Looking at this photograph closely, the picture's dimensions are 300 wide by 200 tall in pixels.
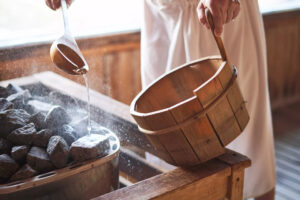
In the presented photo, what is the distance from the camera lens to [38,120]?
1249 millimetres

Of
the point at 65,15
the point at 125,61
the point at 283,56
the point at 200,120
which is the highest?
the point at 65,15

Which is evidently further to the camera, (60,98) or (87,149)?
(60,98)

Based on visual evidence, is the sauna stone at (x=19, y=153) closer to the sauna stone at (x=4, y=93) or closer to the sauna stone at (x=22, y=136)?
the sauna stone at (x=22, y=136)

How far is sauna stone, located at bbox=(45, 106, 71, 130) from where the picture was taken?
4.10 ft

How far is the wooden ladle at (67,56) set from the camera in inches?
49.2

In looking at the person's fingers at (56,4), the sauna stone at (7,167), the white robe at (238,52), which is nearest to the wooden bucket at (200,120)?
the sauna stone at (7,167)

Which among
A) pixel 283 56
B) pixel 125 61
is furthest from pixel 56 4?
pixel 283 56

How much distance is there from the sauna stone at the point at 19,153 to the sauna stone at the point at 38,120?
127 millimetres

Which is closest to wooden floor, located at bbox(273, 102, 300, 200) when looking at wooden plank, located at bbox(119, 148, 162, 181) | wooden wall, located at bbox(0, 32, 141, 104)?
wooden wall, located at bbox(0, 32, 141, 104)

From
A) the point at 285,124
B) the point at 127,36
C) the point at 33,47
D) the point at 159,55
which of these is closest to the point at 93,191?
the point at 159,55

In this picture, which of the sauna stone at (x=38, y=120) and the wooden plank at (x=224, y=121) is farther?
the sauna stone at (x=38, y=120)

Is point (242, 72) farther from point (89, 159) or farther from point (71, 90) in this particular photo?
point (89, 159)

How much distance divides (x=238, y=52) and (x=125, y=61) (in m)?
1.08

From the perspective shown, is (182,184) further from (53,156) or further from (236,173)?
(53,156)
